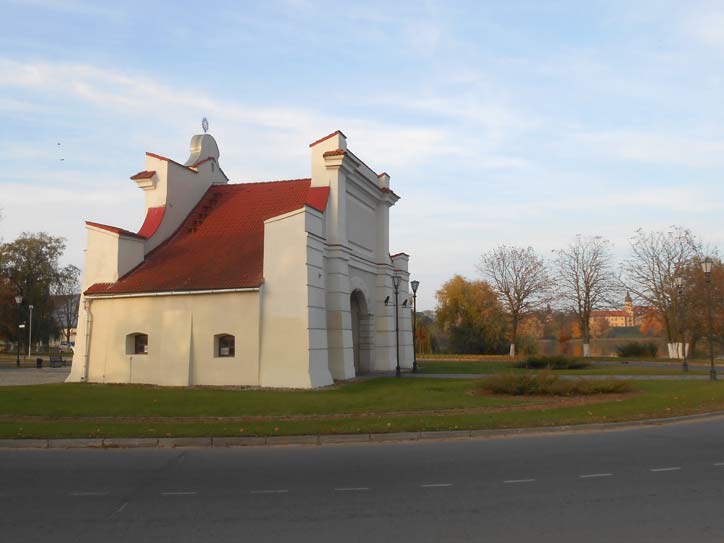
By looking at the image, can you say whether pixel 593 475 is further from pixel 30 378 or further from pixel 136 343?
pixel 30 378

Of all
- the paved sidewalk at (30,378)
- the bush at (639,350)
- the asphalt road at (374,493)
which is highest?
the bush at (639,350)

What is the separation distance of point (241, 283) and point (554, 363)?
19.8 meters

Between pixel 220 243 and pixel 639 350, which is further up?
pixel 220 243

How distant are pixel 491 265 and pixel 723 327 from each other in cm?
2069

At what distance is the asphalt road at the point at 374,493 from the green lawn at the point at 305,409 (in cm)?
161

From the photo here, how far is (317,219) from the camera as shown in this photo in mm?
24906

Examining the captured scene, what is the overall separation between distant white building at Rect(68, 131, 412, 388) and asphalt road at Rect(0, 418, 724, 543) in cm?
1227

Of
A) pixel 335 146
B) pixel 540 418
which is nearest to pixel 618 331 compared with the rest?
pixel 335 146

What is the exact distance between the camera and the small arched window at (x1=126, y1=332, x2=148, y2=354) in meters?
25.8

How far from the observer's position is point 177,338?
24.9 m

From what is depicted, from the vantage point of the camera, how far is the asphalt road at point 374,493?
20.1 ft

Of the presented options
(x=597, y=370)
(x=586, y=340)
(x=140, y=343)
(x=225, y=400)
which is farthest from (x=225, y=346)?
(x=586, y=340)

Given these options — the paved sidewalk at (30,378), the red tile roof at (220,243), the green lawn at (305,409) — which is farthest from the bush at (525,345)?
the paved sidewalk at (30,378)

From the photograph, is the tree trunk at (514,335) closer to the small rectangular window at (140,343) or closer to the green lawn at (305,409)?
the green lawn at (305,409)
